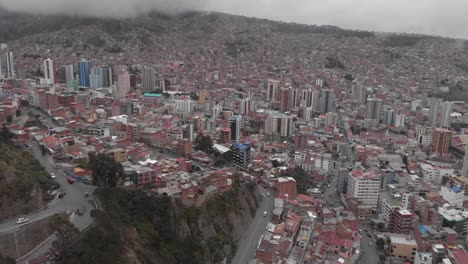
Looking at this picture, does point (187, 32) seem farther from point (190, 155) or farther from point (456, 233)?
point (456, 233)

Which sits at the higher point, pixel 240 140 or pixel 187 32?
pixel 187 32

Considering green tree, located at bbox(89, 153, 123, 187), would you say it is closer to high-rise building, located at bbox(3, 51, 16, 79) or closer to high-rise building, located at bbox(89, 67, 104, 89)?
high-rise building, located at bbox(89, 67, 104, 89)

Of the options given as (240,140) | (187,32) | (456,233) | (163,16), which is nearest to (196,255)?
(456,233)

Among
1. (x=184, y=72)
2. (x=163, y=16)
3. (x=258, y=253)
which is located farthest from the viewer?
(x=163, y=16)

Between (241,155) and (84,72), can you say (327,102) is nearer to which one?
(241,155)


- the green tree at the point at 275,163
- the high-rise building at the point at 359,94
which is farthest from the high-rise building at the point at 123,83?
the high-rise building at the point at 359,94

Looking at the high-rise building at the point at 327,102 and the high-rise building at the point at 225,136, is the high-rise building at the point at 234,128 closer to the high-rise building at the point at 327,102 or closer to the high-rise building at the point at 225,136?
the high-rise building at the point at 225,136

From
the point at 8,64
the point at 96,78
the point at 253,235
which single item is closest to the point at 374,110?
the point at 253,235
